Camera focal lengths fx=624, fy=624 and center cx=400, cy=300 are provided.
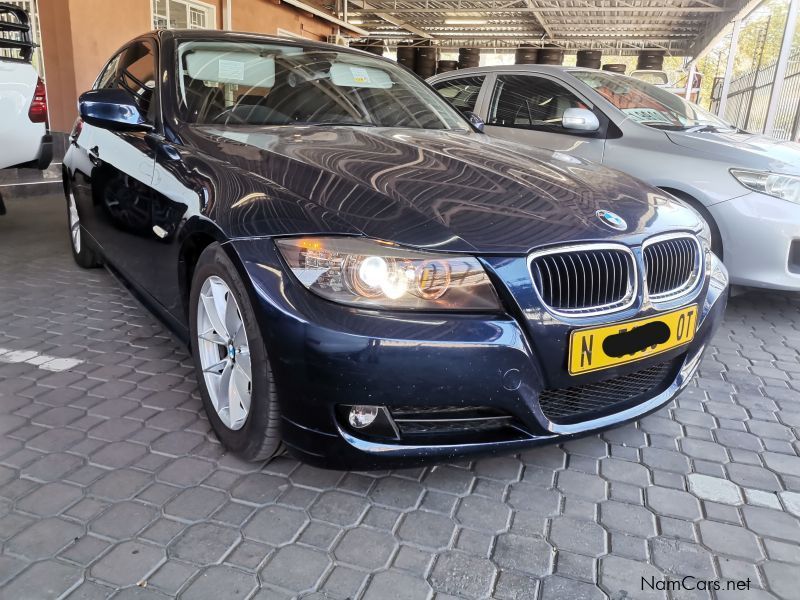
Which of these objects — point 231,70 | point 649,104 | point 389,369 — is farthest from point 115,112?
point 649,104

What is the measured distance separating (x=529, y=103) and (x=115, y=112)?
3.31 m

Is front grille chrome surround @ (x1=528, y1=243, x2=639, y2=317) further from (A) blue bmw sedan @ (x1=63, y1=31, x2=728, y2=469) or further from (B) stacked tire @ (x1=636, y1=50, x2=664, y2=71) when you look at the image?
(B) stacked tire @ (x1=636, y1=50, x2=664, y2=71)

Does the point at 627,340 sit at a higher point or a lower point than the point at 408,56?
lower

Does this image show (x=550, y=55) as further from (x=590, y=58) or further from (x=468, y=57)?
(x=468, y=57)

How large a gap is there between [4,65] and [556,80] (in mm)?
4262

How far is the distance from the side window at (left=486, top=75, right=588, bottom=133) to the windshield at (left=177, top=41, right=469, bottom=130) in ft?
5.29

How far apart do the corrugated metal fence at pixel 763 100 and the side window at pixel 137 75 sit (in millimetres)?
9130

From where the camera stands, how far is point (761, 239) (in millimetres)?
3725

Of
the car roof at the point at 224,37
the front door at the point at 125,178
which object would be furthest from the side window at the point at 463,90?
the front door at the point at 125,178

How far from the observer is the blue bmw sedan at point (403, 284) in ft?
5.70

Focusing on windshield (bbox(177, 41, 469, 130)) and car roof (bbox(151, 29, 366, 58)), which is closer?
windshield (bbox(177, 41, 469, 130))

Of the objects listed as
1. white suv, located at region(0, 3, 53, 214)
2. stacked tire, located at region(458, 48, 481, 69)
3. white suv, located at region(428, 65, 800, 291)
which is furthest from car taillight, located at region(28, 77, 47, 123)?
stacked tire, located at region(458, 48, 481, 69)

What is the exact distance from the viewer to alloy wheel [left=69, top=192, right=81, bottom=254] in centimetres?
418

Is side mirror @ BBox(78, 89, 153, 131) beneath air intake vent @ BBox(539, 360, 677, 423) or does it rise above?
above
